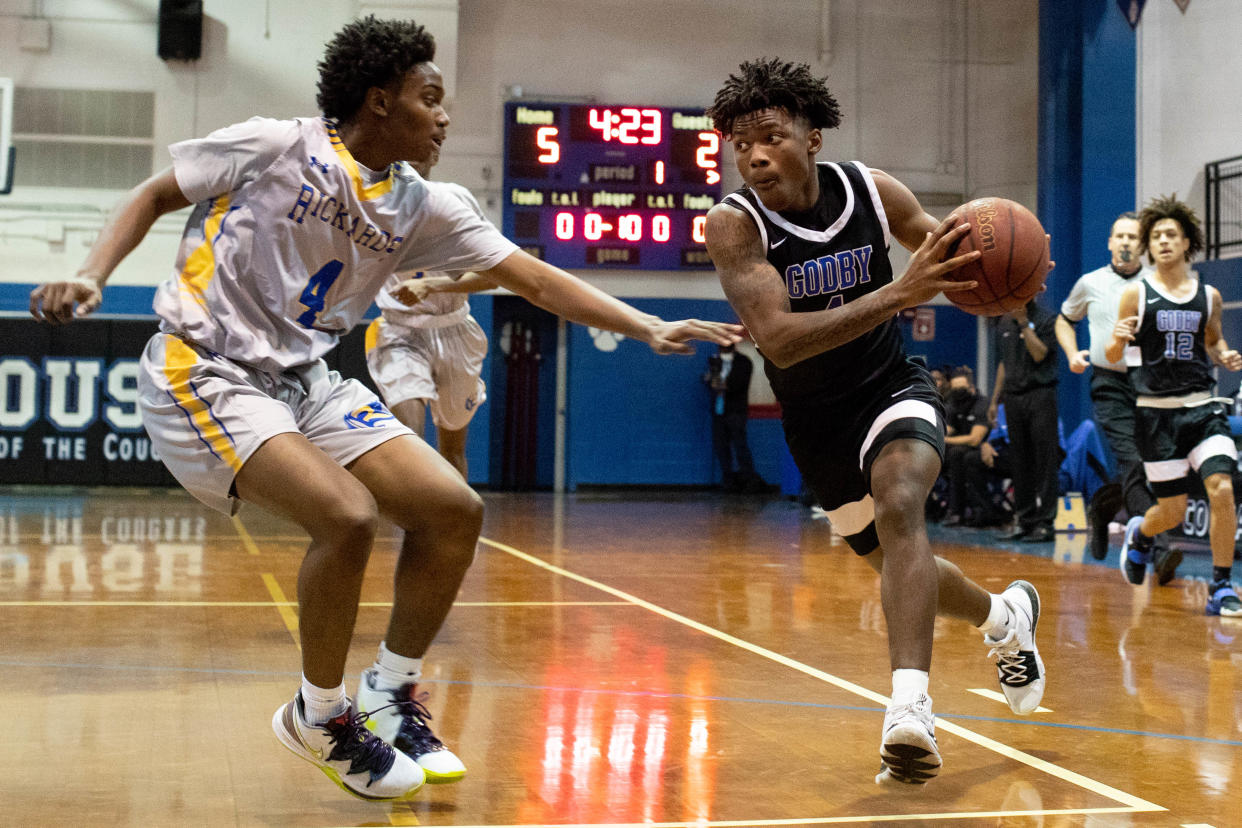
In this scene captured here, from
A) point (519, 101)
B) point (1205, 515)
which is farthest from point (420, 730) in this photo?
point (519, 101)

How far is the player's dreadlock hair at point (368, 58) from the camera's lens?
286 cm

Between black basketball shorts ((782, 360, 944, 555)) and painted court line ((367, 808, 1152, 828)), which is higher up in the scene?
black basketball shorts ((782, 360, 944, 555))

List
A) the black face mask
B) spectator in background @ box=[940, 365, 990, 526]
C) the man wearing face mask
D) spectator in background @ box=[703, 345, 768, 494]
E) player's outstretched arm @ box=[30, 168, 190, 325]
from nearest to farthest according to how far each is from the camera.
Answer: player's outstretched arm @ box=[30, 168, 190, 325], the man wearing face mask, spectator in background @ box=[940, 365, 990, 526], the black face mask, spectator in background @ box=[703, 345, 768, 494]

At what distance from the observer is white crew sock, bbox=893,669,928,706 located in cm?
265

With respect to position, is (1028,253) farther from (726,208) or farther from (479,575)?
(479,575)

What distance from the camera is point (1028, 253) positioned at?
3.15m


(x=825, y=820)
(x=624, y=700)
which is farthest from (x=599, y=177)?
(x=825, y=820)

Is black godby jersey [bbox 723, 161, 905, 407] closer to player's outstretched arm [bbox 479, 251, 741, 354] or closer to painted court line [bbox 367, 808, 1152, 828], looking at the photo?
player's outstretched arm [bbox 479, 251, 741, 354]

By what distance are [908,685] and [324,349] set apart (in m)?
1.48

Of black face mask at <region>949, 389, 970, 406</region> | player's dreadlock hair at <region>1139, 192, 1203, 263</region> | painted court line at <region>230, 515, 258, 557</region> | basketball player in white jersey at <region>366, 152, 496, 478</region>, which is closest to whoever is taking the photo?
basketball player in white jersey at <region>366, 152, 496, 478</region>

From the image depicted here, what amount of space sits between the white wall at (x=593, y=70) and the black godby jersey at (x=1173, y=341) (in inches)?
365

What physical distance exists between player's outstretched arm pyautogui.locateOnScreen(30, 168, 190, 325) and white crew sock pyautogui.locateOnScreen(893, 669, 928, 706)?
69.6 inches

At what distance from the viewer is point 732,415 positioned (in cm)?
1531

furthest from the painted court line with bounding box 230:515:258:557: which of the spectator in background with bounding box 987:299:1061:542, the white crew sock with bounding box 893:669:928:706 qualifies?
the white crew sock with bounding box 893:669:928:706
